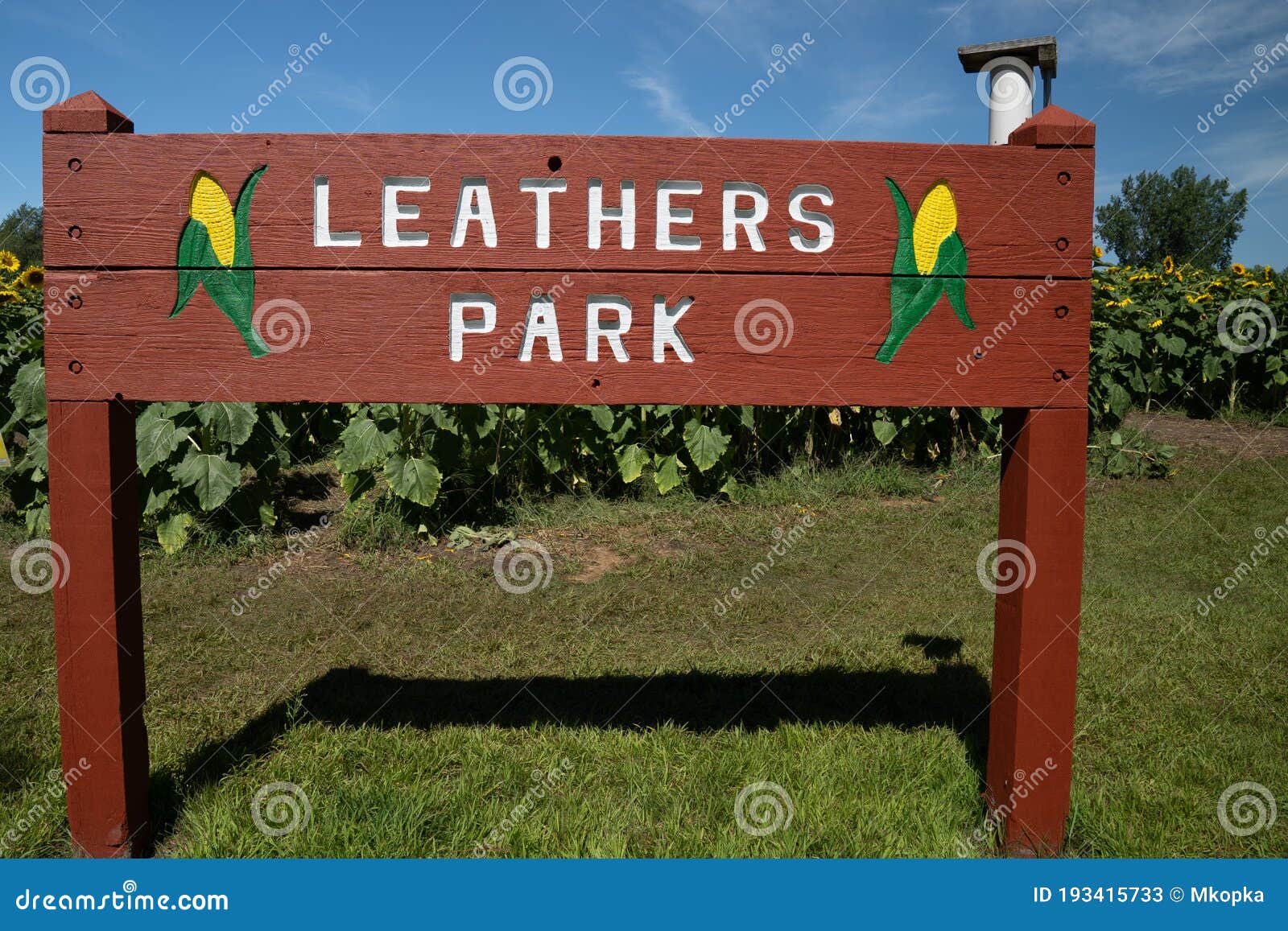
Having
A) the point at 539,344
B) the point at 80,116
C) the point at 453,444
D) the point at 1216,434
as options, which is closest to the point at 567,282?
the point at 539,344

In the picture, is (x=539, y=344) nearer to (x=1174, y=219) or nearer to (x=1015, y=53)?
(x=1015, y=53)

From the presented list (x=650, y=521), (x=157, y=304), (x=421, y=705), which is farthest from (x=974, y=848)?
(x=650, y=521)

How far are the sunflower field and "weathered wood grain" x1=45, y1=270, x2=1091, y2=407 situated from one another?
163cm

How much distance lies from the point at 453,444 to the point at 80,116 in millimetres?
3887

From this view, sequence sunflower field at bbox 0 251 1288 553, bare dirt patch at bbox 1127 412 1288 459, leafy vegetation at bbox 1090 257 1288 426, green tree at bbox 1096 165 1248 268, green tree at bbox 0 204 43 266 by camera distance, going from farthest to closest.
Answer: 1. green tree at bbox 1096 165 1248 268
2. green tree at bbox 0 204 43 266
3. leafy vegetation at bbox 1090 257 1288 426
4. bare dirt patch at bbox 1127 412 1288 459
5. sunflower field at bbox 0 251 1288 553

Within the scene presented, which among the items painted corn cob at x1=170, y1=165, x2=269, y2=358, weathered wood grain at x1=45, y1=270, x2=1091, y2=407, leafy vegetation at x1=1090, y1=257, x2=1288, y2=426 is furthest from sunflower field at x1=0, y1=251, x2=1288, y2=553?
painted corn cob at x1=170, y1=165, x2=269, y2=358

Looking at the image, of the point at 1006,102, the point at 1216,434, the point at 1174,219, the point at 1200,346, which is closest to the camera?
the point at 1006,102

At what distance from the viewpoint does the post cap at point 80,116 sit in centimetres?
245

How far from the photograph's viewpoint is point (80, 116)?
246 centimetres

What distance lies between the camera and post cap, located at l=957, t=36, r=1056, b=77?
15.1 ft

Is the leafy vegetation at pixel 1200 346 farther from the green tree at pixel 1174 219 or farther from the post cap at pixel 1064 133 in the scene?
the green tree at pixel 1174 219

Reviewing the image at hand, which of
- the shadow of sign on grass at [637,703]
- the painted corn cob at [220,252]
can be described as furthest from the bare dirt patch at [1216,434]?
the painted corn cob at [220,252]

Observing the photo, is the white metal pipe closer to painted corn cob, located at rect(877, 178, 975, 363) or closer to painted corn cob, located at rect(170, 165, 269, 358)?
painted corn cob, located at rect(877, 178, 975, 363)

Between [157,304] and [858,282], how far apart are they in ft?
6.21
